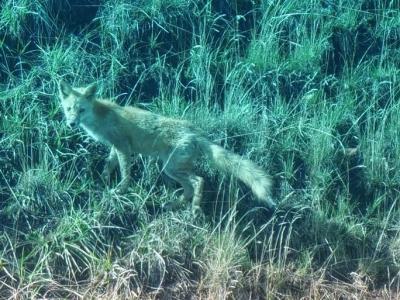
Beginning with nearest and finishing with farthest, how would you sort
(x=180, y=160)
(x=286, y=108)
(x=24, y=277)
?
(x=24, y=277) → (x=180, y=160) → (x=286, y=108)

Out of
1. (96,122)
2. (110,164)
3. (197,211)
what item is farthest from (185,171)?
(96,122)

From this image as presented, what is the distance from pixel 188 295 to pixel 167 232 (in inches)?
21.3

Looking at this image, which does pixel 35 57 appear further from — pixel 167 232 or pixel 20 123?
pixel 167 232

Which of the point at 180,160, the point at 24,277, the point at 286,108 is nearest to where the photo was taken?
the point at 24,277

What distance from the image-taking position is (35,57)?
8055 millimetres

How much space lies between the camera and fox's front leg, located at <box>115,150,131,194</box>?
7.13 m

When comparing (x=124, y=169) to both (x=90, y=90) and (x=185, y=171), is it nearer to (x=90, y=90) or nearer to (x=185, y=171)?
(x=185, y=171)

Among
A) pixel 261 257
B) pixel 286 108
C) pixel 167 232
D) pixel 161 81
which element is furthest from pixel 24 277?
pixel 286 108

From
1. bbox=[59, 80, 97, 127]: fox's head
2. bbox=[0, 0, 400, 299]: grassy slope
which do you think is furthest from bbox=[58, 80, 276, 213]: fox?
bbox=[0, 0, 400, 299]: grassy slope

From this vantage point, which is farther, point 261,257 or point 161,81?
point 161,81

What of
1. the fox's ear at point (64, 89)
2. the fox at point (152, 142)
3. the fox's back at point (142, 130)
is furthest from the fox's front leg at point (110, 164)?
the fox's ear at point (64, 89)

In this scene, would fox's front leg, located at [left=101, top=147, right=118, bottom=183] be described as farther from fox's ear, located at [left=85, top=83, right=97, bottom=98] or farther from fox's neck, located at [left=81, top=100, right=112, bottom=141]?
fox's ear, located at [left=85, top=83, right=97, bottom=98]

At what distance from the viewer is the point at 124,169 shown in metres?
7.17

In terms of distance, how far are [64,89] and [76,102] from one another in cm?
16
